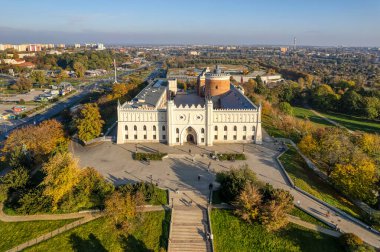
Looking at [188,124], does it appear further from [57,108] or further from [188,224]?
[57,108]

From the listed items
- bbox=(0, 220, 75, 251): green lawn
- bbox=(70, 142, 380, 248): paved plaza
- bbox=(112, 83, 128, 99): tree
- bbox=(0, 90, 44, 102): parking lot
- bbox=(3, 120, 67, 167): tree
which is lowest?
bbox=(0, 220, 75, 251): green lawn

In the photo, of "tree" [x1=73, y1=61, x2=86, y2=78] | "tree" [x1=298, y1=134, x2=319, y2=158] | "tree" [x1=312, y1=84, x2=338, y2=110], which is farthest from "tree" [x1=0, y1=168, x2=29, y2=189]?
"tree" [x1=73, y1=61, x2=86, y2=78]

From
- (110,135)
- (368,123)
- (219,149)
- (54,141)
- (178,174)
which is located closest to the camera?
(178,174)

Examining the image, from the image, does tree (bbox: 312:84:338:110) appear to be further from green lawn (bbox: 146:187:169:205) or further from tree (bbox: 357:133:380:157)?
green lawn (bbox: 146:187:169:205)

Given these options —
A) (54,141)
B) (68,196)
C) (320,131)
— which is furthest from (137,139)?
(320,131)

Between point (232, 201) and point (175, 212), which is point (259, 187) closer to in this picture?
point (232, 201)

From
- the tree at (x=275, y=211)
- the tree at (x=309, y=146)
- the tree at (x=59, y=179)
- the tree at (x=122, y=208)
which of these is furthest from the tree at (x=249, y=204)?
the tree at (x=59, y=179)
